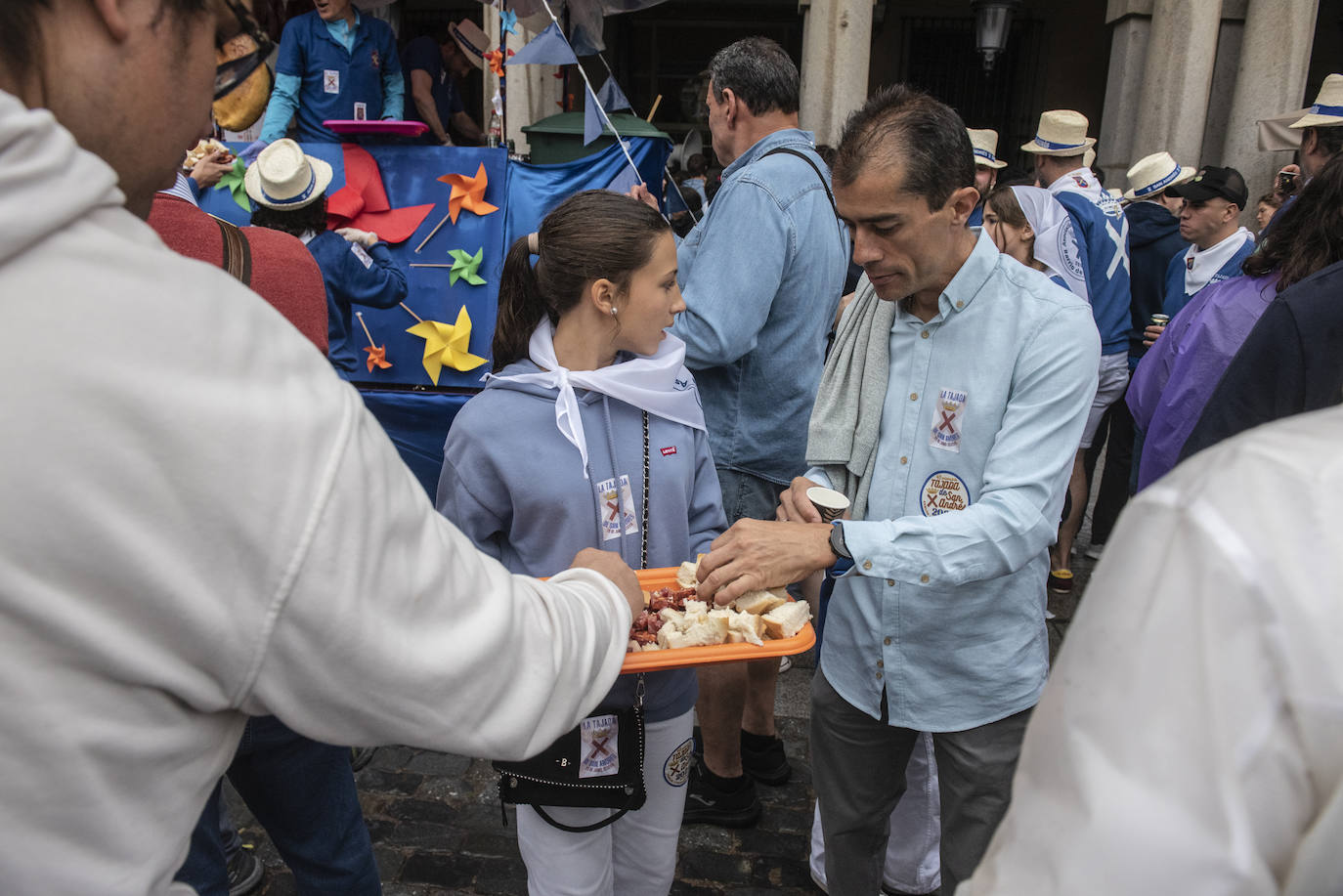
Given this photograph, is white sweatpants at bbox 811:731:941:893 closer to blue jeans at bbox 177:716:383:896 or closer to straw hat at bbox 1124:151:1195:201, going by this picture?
blue jeans at bbox 177:716:383:896

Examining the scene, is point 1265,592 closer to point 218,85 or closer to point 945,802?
point 218,85

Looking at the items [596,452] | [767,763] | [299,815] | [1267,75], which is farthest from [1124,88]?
[299,815]

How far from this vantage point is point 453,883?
3.17m

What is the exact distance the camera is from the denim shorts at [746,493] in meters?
3.62

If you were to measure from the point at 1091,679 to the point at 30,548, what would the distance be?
0.90 m

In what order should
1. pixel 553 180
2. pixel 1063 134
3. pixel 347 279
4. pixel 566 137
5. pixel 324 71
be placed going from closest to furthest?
1. pixel 347 279
2. pixel 553 180
3. pixel 1063 134
4. pixel 324 71
5. pixel 566 137

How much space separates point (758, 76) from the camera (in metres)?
3.66

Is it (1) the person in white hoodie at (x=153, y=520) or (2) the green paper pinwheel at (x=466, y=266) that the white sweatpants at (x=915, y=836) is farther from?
(2) the green paper pinwheel at (x=466, y=266)

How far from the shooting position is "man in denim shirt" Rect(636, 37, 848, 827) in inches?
131

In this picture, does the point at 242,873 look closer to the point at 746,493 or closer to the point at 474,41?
the point at 746,493

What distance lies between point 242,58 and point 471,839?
2890 millimetres

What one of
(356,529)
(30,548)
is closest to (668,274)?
(356,529)

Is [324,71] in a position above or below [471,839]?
above

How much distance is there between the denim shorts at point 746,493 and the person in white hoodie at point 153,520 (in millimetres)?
2551
